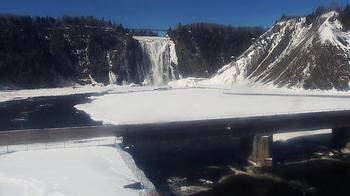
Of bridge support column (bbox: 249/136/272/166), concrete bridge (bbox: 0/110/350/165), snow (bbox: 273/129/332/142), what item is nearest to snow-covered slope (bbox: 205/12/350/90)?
snow (bbox: 273/129/332/142)

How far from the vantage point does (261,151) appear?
161 ft

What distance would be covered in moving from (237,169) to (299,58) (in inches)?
Result: 4098

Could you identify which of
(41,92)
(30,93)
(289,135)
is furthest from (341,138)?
(41,92)

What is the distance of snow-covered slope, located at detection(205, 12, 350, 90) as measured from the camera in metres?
126

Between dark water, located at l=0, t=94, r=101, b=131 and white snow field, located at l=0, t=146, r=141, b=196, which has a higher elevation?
white snow field, located at l=0, t=146, r=141, b=196

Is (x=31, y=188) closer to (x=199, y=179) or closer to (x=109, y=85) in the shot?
(x=199, y=179)

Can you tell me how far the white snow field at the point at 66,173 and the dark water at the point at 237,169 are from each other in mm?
5818

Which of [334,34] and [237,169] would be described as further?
[334,34]

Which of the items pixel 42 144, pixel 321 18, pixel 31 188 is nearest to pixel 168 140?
pixel 42 144

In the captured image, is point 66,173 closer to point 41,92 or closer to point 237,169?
point 237,169

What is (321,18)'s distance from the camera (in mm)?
157375

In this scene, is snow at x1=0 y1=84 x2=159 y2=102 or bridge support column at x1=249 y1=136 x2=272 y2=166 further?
snow at x1=0 y1=84 x2=159 y2=102

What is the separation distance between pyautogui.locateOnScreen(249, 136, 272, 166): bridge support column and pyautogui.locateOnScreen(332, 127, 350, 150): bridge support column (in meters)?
10.7

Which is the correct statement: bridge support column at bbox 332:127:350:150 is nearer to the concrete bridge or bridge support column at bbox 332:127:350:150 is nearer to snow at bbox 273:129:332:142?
the concrete bridge
